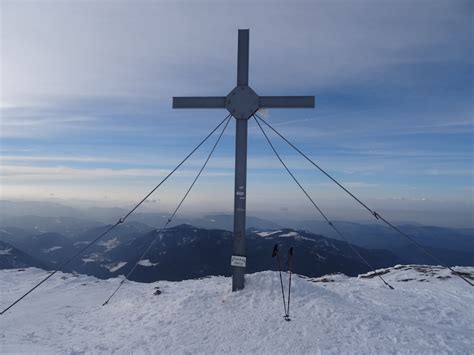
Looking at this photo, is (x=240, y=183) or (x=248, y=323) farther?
(x=240, y=183)

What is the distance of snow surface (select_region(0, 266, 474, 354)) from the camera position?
6777mm

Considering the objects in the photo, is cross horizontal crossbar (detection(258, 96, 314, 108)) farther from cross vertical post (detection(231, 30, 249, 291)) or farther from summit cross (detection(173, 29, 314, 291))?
cross vertical post (detection(231, 30, 249, 291))

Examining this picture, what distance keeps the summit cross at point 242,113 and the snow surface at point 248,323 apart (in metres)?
1.26

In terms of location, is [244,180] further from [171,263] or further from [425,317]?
[171,263]

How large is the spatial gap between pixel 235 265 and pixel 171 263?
197 m

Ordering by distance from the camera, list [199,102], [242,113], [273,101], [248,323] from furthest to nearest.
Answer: [199,102] < [273,101] < [242,113] < [248,323]

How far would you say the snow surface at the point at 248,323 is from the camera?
6.78m

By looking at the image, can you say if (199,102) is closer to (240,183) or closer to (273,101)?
(273,101)

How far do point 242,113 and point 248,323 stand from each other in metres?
6.68

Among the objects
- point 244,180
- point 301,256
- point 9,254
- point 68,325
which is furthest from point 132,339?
point 9,254

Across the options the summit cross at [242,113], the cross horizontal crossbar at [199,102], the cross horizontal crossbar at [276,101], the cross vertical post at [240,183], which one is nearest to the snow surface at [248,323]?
the cross vertical post at [240,183]

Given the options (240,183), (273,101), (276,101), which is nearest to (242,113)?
(273,101)

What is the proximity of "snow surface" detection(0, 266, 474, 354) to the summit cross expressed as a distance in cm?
126

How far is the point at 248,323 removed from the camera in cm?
769
